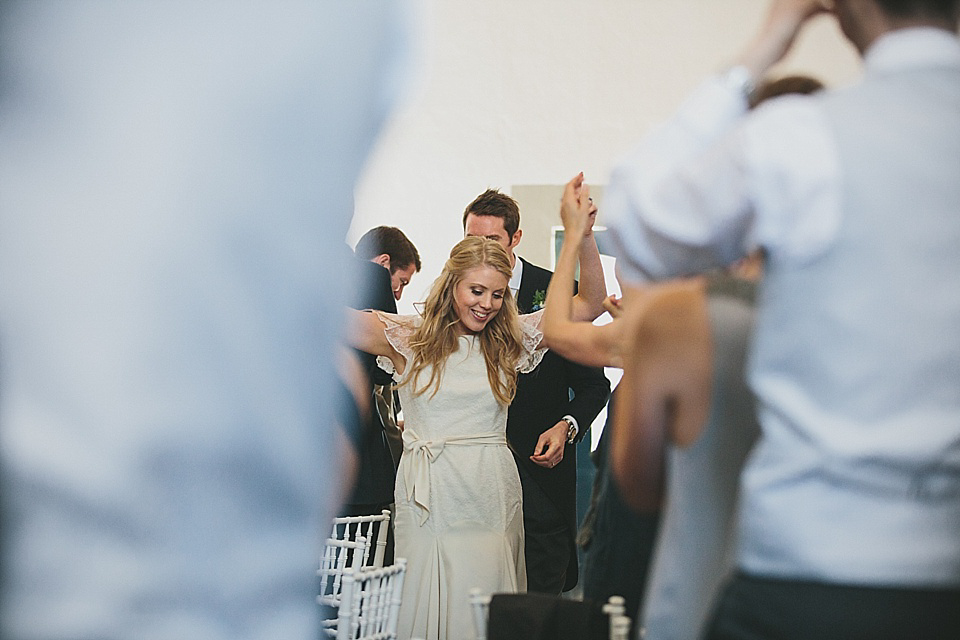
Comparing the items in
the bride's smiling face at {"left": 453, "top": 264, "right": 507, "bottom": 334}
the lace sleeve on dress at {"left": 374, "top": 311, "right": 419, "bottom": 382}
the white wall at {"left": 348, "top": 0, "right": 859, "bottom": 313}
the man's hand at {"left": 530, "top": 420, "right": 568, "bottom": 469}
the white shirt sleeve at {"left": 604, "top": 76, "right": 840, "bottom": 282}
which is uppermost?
the white wall at {"left": 348, "top": 0, "right": 859, "bottom": 313}

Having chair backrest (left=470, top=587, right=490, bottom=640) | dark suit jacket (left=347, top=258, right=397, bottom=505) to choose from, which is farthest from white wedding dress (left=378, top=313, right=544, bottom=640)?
chair backrest (left=470, top=587, right=490, bottom=640)

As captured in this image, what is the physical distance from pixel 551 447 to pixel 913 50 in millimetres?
1753

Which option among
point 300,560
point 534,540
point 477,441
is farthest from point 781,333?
point 534,540

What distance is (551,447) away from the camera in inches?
95.6

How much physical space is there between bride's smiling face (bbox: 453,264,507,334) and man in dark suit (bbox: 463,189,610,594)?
212mm

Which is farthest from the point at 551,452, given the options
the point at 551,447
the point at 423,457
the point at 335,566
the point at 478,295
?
the point at 335,566

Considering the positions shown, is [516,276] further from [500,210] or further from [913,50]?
[913,50]

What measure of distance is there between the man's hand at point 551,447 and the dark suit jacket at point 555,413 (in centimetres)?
6

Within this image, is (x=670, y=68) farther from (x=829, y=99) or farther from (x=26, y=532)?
(x=26, y=532)

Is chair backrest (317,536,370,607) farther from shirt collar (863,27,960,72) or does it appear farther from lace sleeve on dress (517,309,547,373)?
shirt collar (863,27,960,72)

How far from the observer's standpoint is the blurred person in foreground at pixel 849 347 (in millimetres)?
688

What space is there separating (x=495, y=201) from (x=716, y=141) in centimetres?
216

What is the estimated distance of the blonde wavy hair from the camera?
240cm

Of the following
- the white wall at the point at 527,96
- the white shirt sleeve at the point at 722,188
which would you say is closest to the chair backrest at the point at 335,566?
the white shirt sleeve at the point at 722,188
